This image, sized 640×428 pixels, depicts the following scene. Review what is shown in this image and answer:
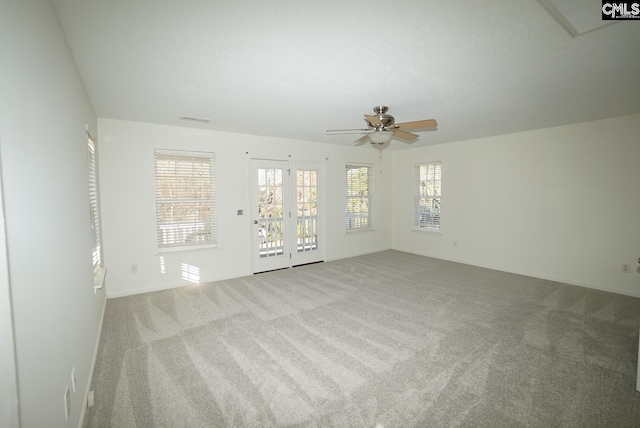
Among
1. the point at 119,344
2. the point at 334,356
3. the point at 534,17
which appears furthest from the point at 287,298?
the point at 534,17

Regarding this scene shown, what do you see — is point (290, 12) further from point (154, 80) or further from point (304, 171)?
point (304, 171)

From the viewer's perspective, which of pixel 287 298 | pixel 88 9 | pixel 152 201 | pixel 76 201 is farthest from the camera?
pixel 152 201

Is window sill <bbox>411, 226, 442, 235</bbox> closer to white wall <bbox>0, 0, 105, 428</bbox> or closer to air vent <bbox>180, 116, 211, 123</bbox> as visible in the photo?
air vent <bbox>180, 116, 211, 123</bbox>

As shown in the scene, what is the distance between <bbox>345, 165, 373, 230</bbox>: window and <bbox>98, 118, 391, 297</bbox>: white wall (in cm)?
67

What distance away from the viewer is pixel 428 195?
20.9 ft

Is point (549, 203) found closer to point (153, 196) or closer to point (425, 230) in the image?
point (425, 230)

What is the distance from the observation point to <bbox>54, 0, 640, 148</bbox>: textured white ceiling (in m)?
1.66

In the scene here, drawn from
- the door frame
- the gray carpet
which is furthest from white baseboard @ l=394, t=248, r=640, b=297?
the door frame

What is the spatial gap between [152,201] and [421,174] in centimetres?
539

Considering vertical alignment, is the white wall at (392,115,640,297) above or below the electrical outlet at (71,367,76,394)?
above

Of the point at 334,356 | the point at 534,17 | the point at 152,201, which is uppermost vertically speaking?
the point at 534,17

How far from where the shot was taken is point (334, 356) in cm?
246

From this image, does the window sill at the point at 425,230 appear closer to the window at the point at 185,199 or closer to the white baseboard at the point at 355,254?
the white baseboard at the point at 355,254

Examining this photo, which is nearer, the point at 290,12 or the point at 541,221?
the point at 290,12
